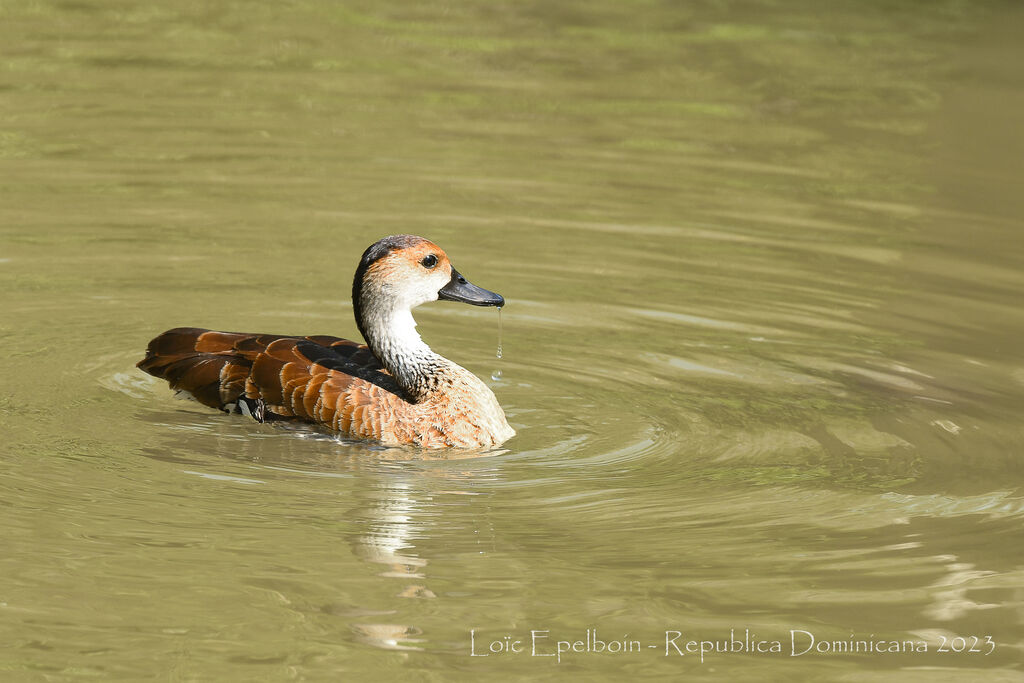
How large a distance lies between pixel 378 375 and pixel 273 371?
653mm

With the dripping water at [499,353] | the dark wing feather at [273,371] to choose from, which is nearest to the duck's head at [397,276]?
the dark wing feather at [273,371]

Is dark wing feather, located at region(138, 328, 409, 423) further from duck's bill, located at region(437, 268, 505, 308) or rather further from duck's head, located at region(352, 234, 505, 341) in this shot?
duck's bill, located at region(437, 268, 505, 308)

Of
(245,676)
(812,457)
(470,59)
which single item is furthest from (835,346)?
(470,59)

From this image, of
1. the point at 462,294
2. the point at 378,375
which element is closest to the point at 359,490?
the point at 378,375

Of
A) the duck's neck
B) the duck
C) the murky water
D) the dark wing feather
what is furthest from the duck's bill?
the murky water

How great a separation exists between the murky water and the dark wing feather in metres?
0.20

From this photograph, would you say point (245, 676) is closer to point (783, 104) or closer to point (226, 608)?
point (226, 608)

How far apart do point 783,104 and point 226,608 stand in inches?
479

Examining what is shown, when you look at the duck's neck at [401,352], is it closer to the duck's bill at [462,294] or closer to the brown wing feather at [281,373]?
the brown wing feather at [281,373]

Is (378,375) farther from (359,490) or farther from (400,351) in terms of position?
(359,490)

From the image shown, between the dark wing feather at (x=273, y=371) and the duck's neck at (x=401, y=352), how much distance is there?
130mm

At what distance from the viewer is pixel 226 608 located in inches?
256

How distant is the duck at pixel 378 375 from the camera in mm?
8844

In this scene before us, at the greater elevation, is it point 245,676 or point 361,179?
point 361,179
